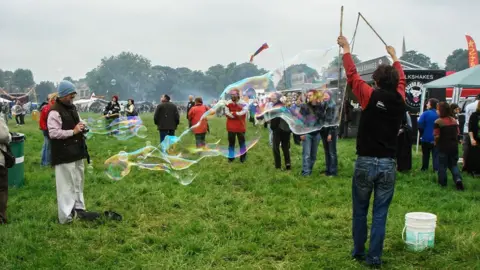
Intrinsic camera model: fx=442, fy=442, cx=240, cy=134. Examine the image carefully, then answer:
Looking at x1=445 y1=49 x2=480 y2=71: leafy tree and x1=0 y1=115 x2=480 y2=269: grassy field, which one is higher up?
x1=445 y1=49 x2=480 y2=71: leafy tree

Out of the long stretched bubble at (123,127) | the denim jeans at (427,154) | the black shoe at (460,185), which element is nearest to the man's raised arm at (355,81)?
the black shoe at (460,185)

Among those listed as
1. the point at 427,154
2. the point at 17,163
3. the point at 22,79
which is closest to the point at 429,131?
the point at 427,154

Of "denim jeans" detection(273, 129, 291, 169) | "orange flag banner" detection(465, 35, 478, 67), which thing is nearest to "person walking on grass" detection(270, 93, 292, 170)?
"denim jeans" detection(273, 129, 291, 169)

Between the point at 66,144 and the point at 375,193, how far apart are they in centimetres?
422

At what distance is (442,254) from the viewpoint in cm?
511

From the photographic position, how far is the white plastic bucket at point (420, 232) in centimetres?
520

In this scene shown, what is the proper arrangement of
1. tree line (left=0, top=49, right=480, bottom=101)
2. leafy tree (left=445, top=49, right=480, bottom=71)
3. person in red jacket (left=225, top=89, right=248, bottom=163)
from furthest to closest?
tree line (left=0, top=49, right=480, bottom=101), leafy tree (left=445, top=49, right=480, bottom=71), person in red jacket (left=225, top=89, right=248, bottom=163)

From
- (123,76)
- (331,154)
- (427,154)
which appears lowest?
(427,154)

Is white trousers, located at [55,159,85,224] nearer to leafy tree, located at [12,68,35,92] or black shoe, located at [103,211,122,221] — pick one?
black shoe, located at [103,211,122,221]

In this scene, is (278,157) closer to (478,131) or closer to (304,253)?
(478,131)

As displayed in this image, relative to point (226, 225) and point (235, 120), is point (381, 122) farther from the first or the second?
point (235, 120)

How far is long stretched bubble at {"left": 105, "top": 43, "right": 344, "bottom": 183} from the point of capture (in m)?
7.83

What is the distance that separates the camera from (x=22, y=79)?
127 m

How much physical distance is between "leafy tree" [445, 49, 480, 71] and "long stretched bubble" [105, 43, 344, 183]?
99.6 metres
